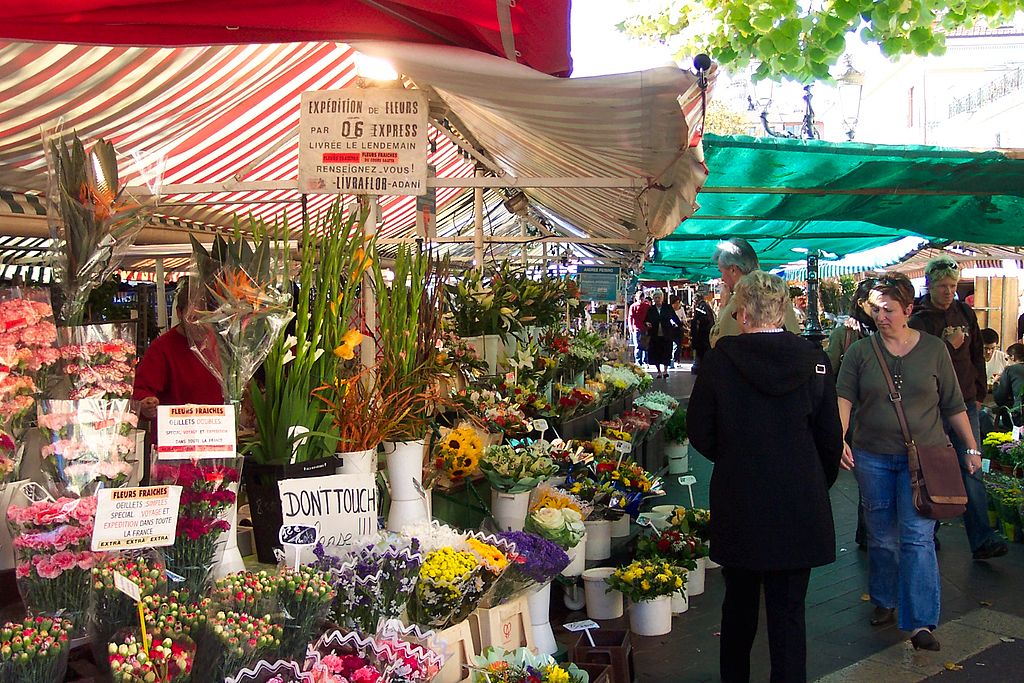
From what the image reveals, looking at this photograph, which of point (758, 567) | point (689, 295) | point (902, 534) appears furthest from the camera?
point (689, 295)

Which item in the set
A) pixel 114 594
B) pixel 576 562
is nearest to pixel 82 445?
pixel 114 594

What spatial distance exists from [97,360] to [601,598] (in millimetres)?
2921

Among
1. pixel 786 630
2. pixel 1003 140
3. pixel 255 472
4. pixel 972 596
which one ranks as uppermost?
pixel 1003 140

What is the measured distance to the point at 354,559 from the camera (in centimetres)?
245

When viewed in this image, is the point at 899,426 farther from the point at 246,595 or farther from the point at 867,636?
the point at 246,595

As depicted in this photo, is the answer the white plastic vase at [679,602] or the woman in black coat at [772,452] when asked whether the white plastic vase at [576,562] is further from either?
the woman in black coat at [772,452]

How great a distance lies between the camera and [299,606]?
7.06 ft

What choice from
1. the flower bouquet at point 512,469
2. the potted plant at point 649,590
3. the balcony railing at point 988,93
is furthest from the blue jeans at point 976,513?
the balcony railing at point 988,93

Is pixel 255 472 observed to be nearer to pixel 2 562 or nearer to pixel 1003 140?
pixel 2 562

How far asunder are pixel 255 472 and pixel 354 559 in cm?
38

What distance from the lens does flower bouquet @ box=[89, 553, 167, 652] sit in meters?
2.03

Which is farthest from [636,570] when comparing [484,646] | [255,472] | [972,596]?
[255,472]

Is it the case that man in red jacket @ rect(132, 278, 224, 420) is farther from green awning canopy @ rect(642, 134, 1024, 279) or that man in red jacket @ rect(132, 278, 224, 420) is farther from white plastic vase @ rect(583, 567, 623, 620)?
green awning canopy @ rect(642, 134, 1024, 279)

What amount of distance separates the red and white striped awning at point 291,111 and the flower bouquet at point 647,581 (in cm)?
165
